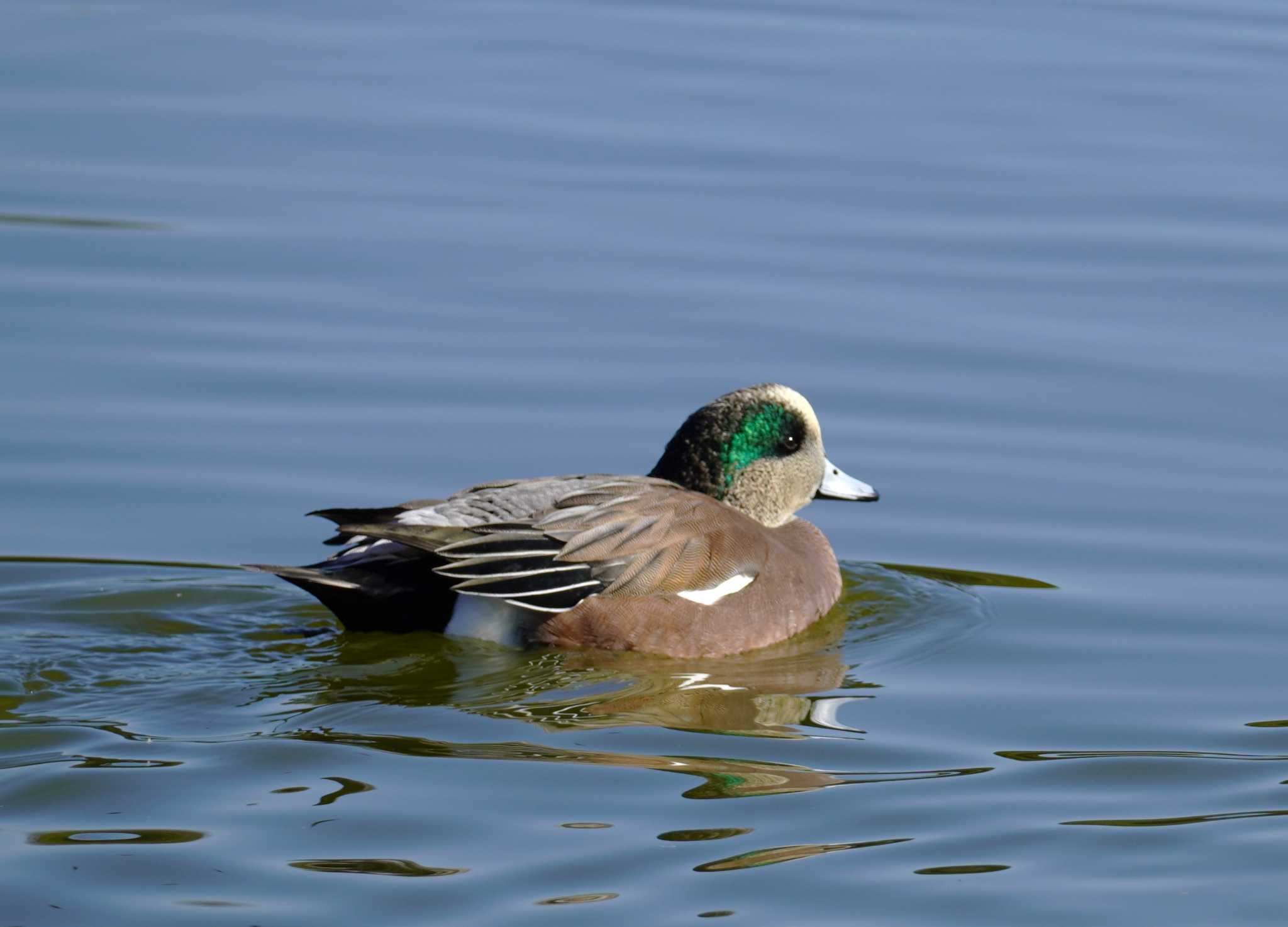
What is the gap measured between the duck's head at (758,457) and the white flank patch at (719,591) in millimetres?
647

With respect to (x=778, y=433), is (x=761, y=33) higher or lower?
higher

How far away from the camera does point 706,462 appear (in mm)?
7973

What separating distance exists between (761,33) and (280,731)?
830 centimetres

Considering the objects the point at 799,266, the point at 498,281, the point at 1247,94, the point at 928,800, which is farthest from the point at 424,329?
the point at 1247,94

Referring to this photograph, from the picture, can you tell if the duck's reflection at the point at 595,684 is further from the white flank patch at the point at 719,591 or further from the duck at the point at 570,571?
the white flank patch at the point at 719,591

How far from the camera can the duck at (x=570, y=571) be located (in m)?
7.04

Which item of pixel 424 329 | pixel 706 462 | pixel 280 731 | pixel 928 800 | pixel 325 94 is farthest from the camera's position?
pixel 325 94

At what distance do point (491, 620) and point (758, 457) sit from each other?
1390 millimetres

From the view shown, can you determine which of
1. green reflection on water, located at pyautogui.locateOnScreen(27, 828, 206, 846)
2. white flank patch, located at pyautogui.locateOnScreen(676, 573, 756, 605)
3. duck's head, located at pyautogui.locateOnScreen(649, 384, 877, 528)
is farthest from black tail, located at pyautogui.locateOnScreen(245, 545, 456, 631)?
green reflection on water, located at pyautogui.locateOnScreen(27, 828, 206, 846)

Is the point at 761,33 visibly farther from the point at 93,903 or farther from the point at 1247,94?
the point at 93,903

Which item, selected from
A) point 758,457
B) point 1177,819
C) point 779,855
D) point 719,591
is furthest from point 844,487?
point 779,855

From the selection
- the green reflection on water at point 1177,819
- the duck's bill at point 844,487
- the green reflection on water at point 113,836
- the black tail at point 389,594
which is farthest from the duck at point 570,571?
the green reflection on water at point 1177,819

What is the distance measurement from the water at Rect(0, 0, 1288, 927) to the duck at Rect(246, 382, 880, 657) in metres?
0.12

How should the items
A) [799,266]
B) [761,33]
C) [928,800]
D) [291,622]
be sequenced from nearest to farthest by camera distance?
[928,800], [291,622], [799,266], [761,33]
